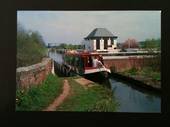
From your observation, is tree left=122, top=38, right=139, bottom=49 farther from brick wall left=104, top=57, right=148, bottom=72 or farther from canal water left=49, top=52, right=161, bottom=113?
canal water left=49, top=52, right=161, bottom=113

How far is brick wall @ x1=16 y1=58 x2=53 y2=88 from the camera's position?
497 cm

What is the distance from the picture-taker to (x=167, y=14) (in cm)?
490

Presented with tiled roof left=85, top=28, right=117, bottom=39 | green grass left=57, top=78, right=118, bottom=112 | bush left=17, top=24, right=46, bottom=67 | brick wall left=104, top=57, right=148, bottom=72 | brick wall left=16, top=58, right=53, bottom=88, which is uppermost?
tiled roof left=85, top=28, right=117, bottom=39

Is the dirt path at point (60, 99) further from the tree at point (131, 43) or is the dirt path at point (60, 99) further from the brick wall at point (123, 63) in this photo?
the tree at point (131, 43)

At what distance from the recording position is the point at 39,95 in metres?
4.97

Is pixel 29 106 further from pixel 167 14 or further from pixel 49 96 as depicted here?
pixel 167 14

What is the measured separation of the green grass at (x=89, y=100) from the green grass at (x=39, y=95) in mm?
189

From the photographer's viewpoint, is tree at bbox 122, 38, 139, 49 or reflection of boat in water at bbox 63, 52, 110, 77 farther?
reflection of boat in water at bbox 63, 52, 110, 77

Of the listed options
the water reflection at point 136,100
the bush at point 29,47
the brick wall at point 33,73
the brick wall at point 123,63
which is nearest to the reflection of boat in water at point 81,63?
the brick wall at point 123,63

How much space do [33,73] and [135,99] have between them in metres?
1.42

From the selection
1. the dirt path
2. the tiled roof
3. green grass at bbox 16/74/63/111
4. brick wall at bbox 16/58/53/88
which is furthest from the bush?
the tiled roof

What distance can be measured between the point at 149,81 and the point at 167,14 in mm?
924

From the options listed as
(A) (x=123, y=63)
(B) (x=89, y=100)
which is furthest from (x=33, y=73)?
(A) (x=123, y=63)

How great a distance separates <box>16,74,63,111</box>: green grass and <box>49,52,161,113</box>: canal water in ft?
2.72
